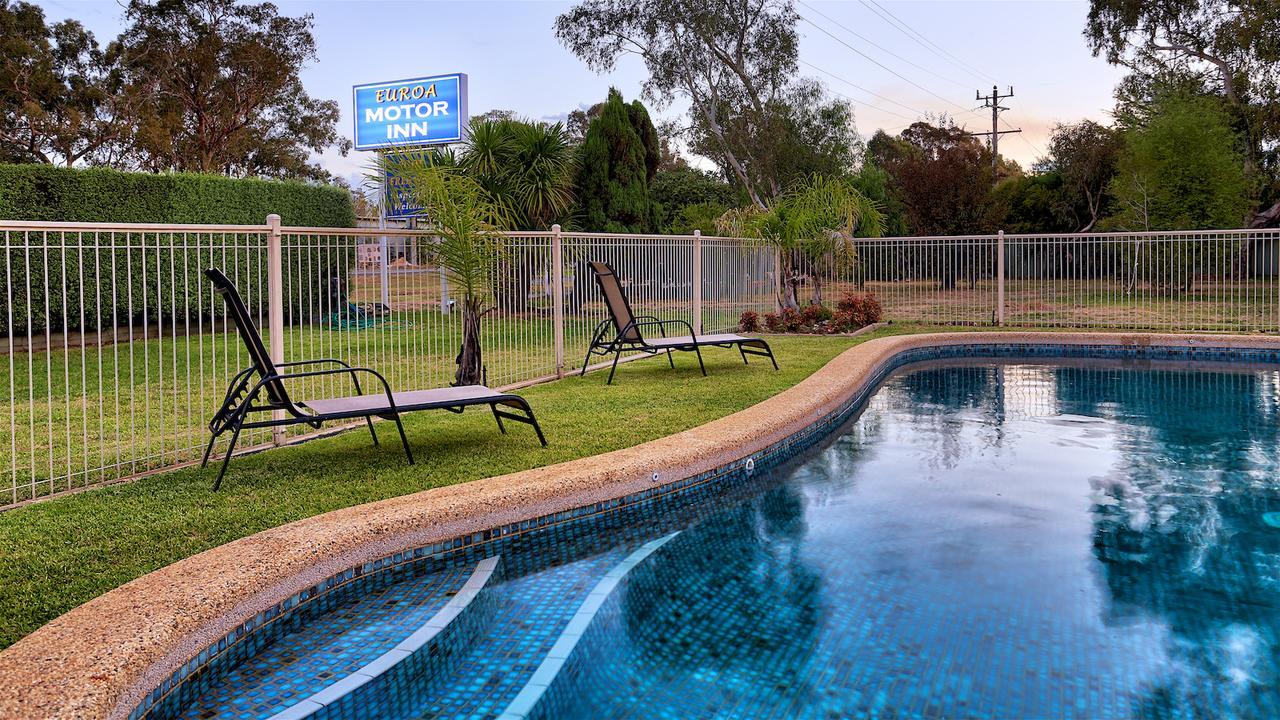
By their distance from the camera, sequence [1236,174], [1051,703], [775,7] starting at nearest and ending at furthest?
1. [1051,703]
2. [1236,174]
3. [775,7]

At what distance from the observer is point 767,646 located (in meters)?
3.40

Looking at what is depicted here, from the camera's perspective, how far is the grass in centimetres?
351

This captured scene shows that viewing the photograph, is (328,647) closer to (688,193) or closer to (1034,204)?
(688,193)

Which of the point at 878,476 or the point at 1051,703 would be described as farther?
the point at 878,476

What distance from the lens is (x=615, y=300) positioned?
9281 mm

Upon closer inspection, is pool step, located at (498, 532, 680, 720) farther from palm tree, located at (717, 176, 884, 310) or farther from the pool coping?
palm tree, located at (717, 176, 884, 310)

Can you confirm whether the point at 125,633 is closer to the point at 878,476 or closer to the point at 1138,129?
the point at 878,476

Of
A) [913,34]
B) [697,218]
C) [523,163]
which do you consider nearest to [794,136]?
[697,218]

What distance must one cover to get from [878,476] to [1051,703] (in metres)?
3.17

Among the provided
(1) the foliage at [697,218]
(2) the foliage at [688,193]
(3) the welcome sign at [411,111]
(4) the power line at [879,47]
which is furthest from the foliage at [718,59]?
(3) the welcome sign at [411,111]

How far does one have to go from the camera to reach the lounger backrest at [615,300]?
9.07 m

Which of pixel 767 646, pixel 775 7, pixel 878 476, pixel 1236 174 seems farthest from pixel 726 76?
pixel 767 646

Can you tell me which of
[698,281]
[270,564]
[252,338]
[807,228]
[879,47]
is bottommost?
[270,564]

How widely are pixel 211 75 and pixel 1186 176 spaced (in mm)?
27090
